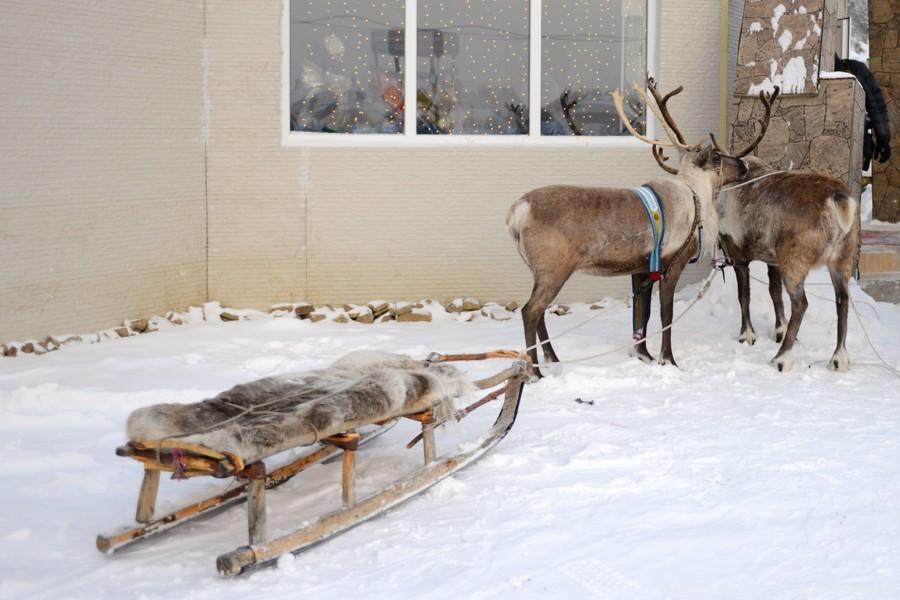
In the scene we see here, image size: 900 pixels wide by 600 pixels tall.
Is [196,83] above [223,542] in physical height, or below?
above

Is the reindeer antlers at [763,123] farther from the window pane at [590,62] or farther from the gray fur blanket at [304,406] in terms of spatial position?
the gray fur blanket at [304,406]

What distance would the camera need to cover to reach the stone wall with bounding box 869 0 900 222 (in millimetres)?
15062

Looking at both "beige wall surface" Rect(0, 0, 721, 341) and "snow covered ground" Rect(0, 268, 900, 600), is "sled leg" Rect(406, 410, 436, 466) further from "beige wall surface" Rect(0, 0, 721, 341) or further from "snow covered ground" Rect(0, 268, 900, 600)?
"beige wall surface" Rect(0, 0, 721, 341)

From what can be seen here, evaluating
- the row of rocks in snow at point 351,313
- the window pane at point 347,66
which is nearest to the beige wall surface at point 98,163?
the row of rocks in snow at point 351,313

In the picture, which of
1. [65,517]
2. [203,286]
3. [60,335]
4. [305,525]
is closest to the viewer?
[305,525]

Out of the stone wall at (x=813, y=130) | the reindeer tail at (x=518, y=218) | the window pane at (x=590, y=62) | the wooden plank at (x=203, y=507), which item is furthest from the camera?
the window pane at (x=590, y=62)

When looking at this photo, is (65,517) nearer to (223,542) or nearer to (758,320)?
(223,542)

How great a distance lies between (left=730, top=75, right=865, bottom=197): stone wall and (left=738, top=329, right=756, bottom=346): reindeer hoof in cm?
179

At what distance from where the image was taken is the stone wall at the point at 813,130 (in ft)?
31.7

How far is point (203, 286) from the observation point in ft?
32.7

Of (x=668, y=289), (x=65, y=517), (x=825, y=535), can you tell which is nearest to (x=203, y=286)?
(x=668, y=289)

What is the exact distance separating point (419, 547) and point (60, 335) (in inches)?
198

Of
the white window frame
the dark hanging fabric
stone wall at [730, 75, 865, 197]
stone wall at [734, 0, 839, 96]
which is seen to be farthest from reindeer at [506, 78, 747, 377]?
the dark hanging fabric

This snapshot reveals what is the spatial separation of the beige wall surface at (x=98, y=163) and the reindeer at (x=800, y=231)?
4.74 m
